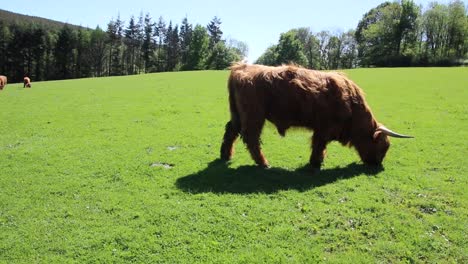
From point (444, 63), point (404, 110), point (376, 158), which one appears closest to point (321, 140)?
point (376, 158)

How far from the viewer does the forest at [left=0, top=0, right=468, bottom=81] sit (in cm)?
8538

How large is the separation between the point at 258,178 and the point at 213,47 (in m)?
92.8

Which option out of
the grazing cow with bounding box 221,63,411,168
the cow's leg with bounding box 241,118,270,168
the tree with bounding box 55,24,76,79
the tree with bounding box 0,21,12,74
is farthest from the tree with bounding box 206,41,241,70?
the cow's leg with bounding box 241,118,270,168

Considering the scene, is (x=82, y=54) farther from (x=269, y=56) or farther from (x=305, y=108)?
(x=305, y=108)

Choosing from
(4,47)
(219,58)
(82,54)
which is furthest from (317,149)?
(82,54)

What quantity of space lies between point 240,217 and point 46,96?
26359 millimetres

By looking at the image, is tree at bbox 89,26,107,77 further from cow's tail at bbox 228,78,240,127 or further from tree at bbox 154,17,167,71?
cow's tail at bbox 228,78,240,127

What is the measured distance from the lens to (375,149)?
1053 cm

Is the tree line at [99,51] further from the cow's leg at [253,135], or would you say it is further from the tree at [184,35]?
the cow's leg at [253,135]

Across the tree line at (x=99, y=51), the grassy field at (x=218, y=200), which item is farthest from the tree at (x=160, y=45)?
the grassy field at (x=218, y=200)

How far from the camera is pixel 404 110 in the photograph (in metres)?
20.4

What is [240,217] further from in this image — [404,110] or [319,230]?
[404,110]

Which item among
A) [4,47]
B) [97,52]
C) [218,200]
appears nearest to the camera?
[218,200]

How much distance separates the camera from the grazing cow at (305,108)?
9930 millimetres
